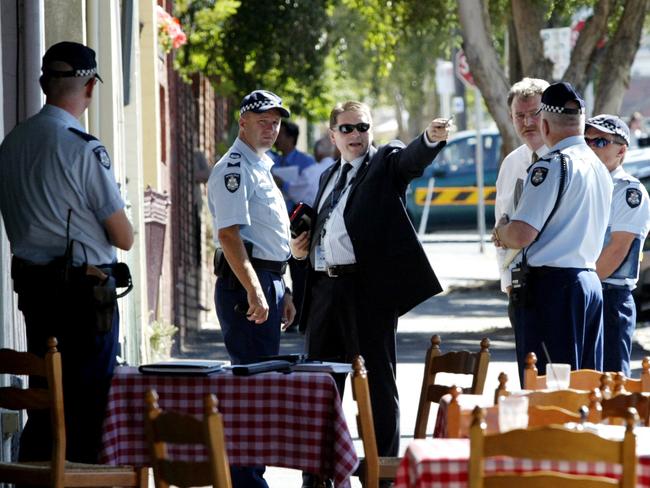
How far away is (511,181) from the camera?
9180 mm

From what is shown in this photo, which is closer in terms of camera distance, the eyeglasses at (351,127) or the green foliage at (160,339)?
the eyeglasses at (351,127)

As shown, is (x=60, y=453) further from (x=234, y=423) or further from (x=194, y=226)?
(x=194, y=226)

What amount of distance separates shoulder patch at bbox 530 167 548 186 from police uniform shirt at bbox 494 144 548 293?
0.92 meters

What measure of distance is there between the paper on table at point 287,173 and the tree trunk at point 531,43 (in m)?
2.75

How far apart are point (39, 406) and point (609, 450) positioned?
8.91ft

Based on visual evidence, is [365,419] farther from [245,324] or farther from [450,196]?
[450,196]

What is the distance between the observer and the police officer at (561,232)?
7.79 metres

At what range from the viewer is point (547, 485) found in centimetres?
504

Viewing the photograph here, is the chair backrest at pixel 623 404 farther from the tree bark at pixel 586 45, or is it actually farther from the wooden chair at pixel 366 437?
the tree bark at pixel 586 45

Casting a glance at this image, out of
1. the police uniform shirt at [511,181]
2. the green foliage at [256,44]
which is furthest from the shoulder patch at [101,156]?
the green foliage at [256,44]

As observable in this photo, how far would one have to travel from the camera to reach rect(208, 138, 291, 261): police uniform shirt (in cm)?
862

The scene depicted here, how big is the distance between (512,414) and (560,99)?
104 inches

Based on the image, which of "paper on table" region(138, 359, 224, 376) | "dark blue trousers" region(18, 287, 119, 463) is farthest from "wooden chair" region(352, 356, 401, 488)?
"dark blue trousers" region(18, 287, 119, 463)

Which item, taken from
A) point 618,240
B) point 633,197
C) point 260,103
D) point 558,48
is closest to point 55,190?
point 260,103
